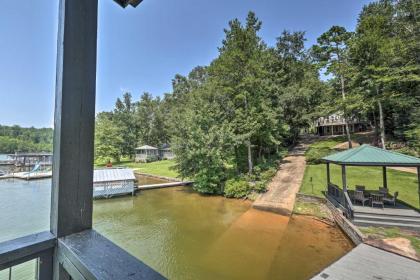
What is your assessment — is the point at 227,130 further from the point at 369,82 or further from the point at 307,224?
the point at 369,82

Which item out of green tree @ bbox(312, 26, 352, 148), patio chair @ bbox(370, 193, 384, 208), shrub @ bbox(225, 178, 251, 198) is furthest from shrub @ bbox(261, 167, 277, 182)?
green tree @ bbox(312, 26, 352, 148)

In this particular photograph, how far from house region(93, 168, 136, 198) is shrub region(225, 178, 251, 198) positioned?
6.24m

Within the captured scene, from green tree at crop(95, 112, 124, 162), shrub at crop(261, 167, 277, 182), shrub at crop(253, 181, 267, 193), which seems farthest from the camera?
green tree at crop(95, 112, 124, 162)

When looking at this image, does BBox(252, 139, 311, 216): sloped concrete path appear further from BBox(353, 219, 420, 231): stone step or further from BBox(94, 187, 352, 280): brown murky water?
BBox(353, 219, 420, 231): stone step

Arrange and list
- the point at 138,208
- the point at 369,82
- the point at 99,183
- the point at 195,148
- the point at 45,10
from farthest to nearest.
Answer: the point at 369,82, the point at 195,148, the point at 99,183, the point at 138,208, the point at 45,10

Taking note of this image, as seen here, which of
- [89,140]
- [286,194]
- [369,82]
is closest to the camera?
[89,140]

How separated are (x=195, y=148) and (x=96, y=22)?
42.8 ft

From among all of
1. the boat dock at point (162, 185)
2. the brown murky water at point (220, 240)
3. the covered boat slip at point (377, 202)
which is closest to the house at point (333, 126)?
the boat dock at point (162, 185)

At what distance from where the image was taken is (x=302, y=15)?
11.7 meters

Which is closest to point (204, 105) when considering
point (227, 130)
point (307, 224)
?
point (227, 130)

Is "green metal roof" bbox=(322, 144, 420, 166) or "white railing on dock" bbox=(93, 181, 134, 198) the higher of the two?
"green metal roof" bbox=(322, 144, 420, 166)

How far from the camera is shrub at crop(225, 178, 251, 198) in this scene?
13.0m

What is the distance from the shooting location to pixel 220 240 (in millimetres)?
7438

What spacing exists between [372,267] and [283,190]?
770 centimetres
